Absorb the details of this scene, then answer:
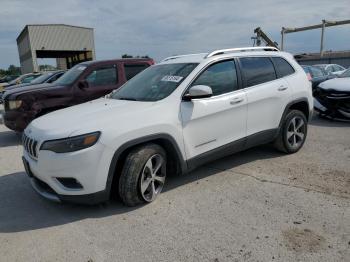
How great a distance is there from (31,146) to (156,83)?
5.73ft

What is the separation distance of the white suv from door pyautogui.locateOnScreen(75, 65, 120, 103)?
9.68 ft

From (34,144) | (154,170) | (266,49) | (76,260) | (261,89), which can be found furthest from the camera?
(266,49)

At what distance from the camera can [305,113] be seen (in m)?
5.83

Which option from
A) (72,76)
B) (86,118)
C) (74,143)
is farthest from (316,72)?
(74,143)

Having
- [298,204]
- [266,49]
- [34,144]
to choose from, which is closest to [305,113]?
[266,49]

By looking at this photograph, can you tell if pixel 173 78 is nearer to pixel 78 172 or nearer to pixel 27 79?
pixel 78 172

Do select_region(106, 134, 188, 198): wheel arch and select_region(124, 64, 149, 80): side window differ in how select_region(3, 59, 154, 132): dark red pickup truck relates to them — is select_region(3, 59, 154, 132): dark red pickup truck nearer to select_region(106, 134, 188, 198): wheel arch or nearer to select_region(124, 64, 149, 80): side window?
select_region(124, 64, 149, 80): side window

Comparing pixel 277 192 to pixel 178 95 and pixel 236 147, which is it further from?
pixel 178 95

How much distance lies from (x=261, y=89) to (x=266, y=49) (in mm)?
933

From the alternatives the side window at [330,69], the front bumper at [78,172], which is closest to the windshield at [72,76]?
the front bumper at [78,172]

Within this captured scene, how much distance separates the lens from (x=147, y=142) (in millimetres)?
3838

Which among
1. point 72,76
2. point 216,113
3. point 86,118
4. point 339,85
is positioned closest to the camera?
point 86,118

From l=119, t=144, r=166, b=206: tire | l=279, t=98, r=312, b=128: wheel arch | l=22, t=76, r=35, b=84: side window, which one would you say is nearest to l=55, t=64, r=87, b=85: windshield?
l=119, t=144, r=166, b=206: tire

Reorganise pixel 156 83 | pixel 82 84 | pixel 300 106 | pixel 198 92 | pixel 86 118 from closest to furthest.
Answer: pixel 86 118 < pixel 198 92 < pixel 156 83 < pixel 300 106 < pixel 82 84
